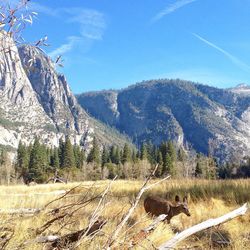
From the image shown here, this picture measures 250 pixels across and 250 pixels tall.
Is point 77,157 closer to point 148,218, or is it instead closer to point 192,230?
point 148,218

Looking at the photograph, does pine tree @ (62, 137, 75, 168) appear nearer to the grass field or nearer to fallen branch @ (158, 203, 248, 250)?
the grass field

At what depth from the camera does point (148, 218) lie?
595cm

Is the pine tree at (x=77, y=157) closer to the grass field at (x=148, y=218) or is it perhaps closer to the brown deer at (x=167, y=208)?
the grass field at (x=148, y=218)

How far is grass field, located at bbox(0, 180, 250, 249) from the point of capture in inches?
151

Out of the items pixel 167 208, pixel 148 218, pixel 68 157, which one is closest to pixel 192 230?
pixel 148 218

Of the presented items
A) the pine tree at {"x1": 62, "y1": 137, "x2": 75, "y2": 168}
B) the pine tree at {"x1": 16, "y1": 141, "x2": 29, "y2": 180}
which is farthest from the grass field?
the pine tree at {"x1": 62, "y1": 137, "x2": 75, "y2": 168}

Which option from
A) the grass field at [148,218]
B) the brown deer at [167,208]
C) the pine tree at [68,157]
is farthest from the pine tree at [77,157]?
the brown deer at [167,208]

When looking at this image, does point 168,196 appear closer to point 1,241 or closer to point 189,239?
point 189,239

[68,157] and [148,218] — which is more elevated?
[68,157]

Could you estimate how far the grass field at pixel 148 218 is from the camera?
12.6 ft

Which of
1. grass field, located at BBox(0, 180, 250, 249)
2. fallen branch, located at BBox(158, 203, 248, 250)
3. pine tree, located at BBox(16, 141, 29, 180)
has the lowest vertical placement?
grass field, located at BBox(0, 180, 250, 249)

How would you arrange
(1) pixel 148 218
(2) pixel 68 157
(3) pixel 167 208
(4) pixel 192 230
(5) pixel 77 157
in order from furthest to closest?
(5) pixel 77 157
(2) pixel 68 157
(3) pixel 167 208
(1) pixel 148 218
(4) pixel 192 230

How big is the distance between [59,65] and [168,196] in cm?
809

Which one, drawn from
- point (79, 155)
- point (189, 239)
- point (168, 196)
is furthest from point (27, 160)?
point (189, 239)
